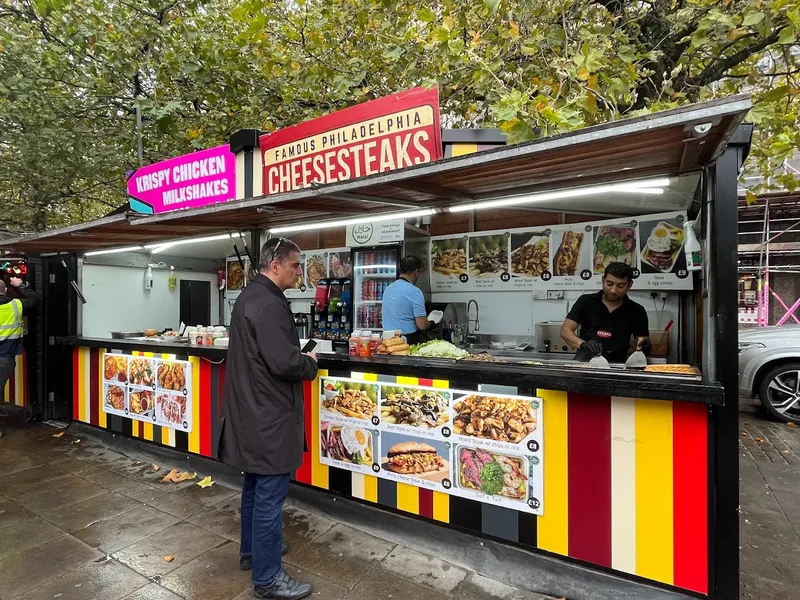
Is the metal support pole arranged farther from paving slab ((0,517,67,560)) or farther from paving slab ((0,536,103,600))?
paving slab ((0,517,67,560))

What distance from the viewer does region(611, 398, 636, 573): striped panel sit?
2.56 meters

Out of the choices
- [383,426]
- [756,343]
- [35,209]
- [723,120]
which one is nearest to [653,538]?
[383,426]

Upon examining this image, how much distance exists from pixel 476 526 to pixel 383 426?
93 centimetres

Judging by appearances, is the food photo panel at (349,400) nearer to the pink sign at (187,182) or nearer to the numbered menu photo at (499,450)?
the numbered menu photo at (499,450)

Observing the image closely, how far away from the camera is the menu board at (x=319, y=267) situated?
8289mm

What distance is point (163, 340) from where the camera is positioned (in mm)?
5434

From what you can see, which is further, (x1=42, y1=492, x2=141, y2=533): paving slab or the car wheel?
the car wheel

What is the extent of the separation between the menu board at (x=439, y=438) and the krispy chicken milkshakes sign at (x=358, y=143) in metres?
1.65

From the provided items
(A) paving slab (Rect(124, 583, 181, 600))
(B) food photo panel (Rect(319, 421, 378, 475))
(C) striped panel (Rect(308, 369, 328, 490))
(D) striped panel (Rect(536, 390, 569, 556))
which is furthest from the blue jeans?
(D) striped panel (Rect(536, 390, 569, 556))

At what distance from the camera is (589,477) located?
267 centimetres

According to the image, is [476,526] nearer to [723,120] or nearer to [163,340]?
[723,120]

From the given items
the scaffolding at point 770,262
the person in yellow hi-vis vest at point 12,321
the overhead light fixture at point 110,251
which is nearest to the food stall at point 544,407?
the overhead light fixture at point 110,251

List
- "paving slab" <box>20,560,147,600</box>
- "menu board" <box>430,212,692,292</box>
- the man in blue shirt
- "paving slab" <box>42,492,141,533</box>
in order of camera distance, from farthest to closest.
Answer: "menu board" <box>430,212,692,292</box>, the man in blue shirt, "paving slab" <box>42,492,141,533</box>, "paving slab" <box>20,560,147,600</box>

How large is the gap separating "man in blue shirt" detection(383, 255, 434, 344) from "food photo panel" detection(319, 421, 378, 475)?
195cm
